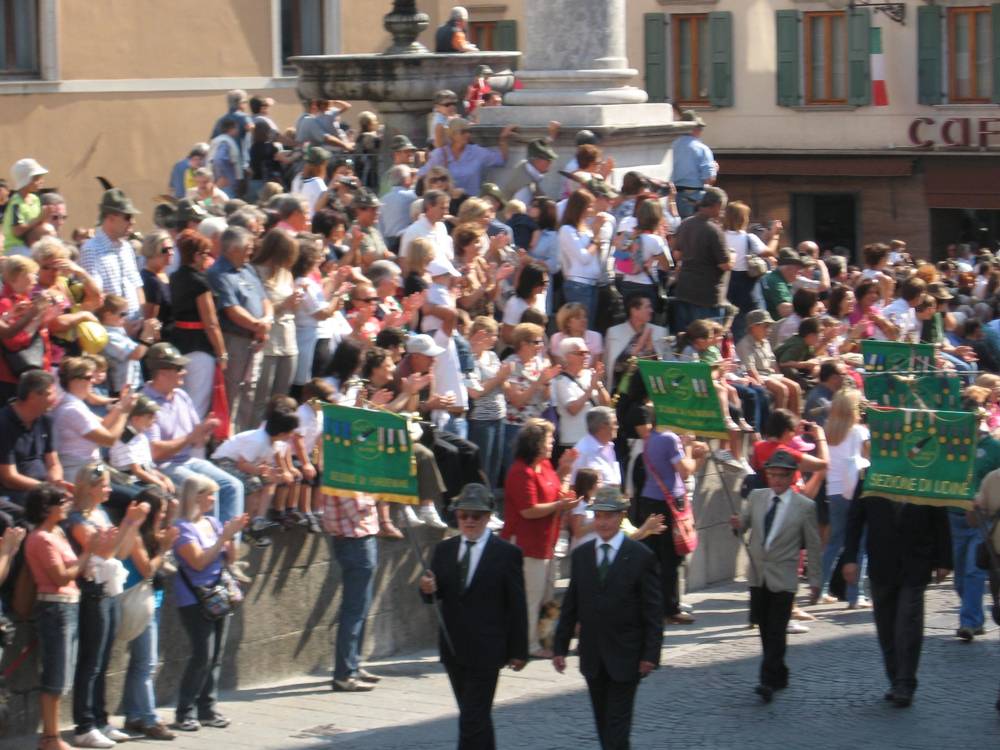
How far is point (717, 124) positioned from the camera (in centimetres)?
4297

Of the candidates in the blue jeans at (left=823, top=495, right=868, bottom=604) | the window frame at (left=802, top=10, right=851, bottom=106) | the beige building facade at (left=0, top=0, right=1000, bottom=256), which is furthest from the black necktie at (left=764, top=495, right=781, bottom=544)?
the window frame at (left=802, top=10, right=851, bottom=106)

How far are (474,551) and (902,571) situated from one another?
3.28 metres

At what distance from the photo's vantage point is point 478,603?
11.8 m

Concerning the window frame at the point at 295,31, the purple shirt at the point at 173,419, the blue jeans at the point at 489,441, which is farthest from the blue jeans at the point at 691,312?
the window frame at the point at 295,31

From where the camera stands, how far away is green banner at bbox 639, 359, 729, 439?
1551cm

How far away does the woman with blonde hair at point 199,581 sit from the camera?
1273 centimetres

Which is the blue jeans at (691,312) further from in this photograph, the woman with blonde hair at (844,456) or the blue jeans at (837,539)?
the blue jeans at (837,539)

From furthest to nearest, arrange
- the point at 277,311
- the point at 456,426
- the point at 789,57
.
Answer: the point at 789,57
the point at 456,426
the point at 277,311

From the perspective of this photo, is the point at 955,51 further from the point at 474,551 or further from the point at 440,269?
the point at 474,551

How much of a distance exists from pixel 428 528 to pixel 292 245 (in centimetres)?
219

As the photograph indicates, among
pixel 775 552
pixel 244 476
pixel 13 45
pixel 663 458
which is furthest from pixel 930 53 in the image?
pixel 244 476

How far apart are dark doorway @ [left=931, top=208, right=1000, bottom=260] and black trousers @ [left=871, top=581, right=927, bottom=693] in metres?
26.3

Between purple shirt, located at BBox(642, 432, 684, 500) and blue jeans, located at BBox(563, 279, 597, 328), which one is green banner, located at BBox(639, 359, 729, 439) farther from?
blue jeans, located at BBox(563, 279, 597, 328)

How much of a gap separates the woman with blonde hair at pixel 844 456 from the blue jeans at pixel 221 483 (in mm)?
5055
